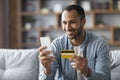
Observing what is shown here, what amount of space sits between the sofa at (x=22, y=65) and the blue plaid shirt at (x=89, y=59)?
0.32 meters

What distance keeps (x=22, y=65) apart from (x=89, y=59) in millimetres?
624

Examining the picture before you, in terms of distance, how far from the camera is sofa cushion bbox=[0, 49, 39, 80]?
6.89 feet

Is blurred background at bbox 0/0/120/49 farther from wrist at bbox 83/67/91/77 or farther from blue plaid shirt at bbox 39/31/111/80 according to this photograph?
wrist at bbox 83/67/91/77

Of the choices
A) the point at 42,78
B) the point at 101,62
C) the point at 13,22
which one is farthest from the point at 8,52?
the point at 13,22

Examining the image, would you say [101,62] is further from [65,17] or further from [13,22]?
[13,22]

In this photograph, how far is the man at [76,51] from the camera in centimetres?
165

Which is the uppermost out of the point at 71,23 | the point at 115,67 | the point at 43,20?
the point at 71,23

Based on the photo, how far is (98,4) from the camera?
4.90 meters

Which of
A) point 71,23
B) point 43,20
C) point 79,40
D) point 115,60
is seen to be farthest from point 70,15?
point 43,20

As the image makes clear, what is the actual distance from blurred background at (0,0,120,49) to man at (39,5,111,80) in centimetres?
302

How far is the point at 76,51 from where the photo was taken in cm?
180

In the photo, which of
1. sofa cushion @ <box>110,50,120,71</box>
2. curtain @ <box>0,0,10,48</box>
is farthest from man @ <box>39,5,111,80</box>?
curtain @ <box>0,0,10,48</box>

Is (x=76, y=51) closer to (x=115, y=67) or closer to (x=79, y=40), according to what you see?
(x=79, y=40)

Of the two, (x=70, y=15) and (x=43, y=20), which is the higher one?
(x=70, y=15)
